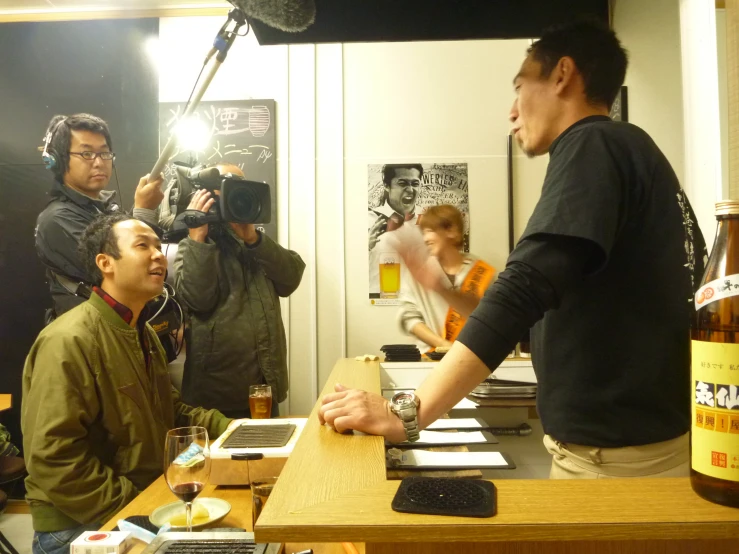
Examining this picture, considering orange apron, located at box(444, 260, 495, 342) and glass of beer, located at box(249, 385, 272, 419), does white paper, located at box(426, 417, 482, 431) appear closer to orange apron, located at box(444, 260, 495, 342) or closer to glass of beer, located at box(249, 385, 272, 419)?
glass of beer, located at box(249, 385, 272, 419)

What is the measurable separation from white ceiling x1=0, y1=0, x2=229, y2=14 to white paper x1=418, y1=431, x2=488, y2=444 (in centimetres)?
224

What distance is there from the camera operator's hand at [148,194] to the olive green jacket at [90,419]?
85 cm

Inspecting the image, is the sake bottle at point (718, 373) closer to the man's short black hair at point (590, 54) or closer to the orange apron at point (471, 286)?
the man's short black hair at point (590, 54)

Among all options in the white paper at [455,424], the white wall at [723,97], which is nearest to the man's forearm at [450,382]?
the white paper at [455,424]

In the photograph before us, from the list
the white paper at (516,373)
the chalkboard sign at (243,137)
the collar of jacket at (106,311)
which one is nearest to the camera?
the collar of jacket at (106,311)

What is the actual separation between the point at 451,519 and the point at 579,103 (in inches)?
31.9

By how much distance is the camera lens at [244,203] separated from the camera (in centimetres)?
242

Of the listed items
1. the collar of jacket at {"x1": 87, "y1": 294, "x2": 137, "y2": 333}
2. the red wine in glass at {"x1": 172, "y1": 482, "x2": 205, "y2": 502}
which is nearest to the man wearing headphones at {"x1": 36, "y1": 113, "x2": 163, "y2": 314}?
the collar of jacket at {"x1": 87, "y1": 294, "x2": 137, "y2": 333}

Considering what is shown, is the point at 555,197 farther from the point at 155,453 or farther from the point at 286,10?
the point at 286,10

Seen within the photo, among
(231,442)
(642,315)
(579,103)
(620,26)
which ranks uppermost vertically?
(620,26)

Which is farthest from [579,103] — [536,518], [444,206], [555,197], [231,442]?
[444,206]

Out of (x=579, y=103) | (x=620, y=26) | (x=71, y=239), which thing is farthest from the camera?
(x=71, y=239)

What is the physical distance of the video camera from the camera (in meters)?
2.42

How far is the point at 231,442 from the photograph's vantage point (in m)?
1.36
